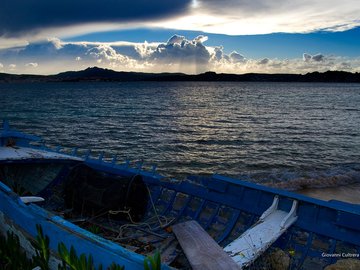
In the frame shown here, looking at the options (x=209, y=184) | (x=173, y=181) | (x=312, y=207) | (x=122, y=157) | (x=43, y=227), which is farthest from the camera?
(x=122, y=157)

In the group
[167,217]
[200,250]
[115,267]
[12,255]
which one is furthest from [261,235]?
[12,255]

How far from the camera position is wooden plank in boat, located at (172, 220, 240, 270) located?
187 inches

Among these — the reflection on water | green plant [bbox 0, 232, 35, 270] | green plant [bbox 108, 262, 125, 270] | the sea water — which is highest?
green plant [bbox 108, 262, 125, 270]

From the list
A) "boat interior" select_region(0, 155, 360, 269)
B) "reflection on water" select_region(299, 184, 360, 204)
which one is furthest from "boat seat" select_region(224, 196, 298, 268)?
"reflection on water" select_region(299, 184, 360, 204)

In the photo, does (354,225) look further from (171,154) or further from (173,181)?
(171,154)

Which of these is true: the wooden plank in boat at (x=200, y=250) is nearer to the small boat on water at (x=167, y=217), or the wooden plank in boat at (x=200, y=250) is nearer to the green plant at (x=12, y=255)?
the small boat on water at (x=167, y=217)

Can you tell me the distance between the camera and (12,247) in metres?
5.91

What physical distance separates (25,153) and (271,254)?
6.68 m

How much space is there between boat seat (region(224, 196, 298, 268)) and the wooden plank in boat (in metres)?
0.33

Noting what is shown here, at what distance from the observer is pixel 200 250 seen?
530cm

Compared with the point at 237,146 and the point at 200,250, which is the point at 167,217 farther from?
the point at 237,146

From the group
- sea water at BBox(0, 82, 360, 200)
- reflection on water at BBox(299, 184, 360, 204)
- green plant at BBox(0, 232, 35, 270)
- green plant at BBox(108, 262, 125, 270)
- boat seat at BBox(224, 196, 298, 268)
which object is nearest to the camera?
green plant at BBox(108, 262, 125, 270)

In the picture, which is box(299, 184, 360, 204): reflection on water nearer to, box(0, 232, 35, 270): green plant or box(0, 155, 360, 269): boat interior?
box(0, 155, 360, 269): boat interior

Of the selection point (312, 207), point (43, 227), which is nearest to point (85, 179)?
point (43, 227)
